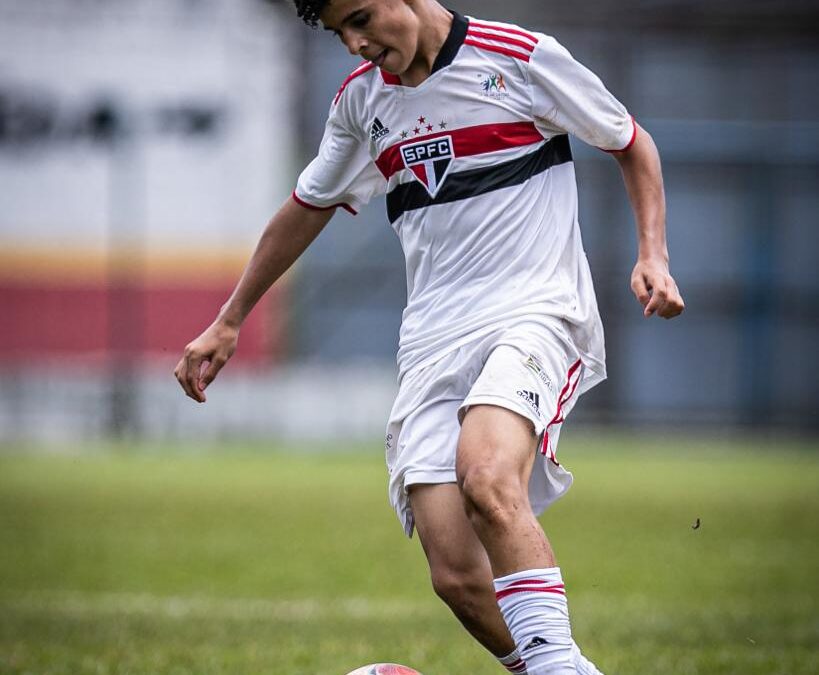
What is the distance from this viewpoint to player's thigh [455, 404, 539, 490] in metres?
3.86

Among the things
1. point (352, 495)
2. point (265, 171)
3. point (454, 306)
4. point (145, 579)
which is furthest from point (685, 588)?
point (265, 171)

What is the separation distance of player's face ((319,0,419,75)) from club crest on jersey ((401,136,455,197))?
0.25 metres

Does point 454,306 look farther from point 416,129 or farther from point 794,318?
point 794,318

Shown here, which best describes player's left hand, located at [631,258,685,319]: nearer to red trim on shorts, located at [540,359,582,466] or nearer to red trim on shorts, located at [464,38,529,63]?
red trim on shorts, located at [540,359,582,466]

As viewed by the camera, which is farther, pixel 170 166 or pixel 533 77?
pixel 170 166

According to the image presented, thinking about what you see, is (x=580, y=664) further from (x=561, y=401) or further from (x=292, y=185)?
(x=292, y=185)

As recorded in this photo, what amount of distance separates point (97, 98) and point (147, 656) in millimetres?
27736

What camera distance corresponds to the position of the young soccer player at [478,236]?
4156mm

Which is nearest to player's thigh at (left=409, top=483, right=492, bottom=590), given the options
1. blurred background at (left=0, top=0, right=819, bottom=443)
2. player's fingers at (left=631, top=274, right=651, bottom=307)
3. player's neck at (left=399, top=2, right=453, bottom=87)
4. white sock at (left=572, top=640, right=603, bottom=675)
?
white sock at (left=572, top=640, right=603, bottom=675)

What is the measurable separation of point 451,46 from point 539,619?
1.71 metres

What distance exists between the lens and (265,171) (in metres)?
32.4

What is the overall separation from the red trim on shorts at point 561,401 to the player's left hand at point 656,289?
0.38m

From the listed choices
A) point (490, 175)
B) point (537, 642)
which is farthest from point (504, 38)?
point (537, 642)

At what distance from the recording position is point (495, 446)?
12.8 feet
